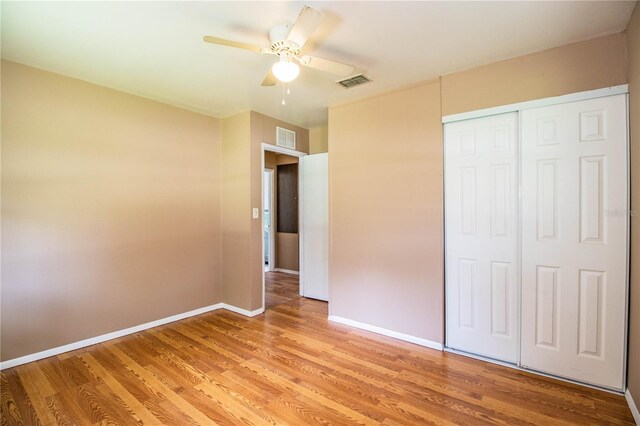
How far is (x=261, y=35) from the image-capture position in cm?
208

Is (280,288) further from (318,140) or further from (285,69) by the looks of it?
(285,69)

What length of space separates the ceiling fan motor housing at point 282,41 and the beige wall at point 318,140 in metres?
2.49

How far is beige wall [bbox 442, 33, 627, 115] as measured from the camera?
2.05 metres

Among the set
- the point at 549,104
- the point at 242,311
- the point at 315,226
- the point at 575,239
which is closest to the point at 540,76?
the point at 549,104

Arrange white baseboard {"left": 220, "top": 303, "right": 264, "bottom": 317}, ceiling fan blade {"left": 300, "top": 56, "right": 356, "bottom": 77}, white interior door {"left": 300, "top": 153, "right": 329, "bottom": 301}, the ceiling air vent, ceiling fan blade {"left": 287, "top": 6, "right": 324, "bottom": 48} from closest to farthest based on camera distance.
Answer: ceiling fan blade {"left": 287, "top": 6, "right": 324, "bottom": 48} → ceiling fan blade {"left": 300, "top": 56, "right": 356, "bottom": 77} → the ceiling air vent → white baseboard {"left": 220, "top": 303, "right": 264, "bottom": 317} → white interior door {"left": 300, "top": 153, "right": 329, "bottom": 301}

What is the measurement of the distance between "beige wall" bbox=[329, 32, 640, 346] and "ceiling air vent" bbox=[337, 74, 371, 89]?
354 mm

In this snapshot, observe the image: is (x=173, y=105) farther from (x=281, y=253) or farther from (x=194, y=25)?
(x=281, y=253)

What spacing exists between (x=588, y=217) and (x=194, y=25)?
3086 millimetres

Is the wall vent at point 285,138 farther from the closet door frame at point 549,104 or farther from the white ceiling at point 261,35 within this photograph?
the closet door frame at point 549,104

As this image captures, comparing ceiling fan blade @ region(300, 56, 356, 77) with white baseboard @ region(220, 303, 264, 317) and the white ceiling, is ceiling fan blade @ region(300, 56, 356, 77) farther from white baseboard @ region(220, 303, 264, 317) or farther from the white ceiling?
white baseboard @ region(220, 303, 264, 317)

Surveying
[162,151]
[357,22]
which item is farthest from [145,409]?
[357,22]

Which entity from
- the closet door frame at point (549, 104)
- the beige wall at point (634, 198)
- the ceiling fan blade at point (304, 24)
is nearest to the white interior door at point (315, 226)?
the closet door frame at point (549, 104)

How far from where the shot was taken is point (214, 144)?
12.8ft

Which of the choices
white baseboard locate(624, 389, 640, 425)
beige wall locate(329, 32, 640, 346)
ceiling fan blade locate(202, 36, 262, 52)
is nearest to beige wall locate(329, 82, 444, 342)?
beige wall locate(329, 32, 640, 346)
